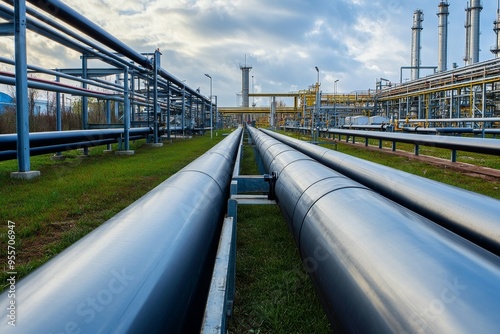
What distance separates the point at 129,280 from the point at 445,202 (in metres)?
1.45

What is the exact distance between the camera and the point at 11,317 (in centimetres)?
67

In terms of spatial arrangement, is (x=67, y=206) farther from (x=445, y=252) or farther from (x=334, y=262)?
(x=445, y=252)

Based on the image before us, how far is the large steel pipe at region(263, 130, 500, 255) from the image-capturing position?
135cm

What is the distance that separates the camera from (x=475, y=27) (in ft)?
71.6

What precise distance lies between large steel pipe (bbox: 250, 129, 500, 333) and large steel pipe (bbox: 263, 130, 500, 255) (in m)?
0.36

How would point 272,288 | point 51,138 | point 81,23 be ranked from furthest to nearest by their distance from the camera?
1. point 81,23
2. point 51,138
3. point 272,288

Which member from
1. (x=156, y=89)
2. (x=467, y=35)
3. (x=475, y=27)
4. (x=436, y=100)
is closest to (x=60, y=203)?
(x=156, y=89)

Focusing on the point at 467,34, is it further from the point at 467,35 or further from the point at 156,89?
the point at 156,89

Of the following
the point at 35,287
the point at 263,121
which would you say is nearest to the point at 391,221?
the point at 35,287

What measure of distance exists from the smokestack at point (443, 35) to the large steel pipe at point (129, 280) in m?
25.7

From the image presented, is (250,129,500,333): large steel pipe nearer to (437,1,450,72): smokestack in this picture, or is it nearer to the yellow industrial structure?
the yellow industrial structure

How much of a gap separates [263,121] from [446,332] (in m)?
50.8

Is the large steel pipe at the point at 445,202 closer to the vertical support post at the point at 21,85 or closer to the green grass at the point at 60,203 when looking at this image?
the green grass at the point at 60,203

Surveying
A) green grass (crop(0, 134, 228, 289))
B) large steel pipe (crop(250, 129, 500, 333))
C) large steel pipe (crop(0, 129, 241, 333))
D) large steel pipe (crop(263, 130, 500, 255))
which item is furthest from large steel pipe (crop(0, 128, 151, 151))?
large steel pipe (crop(250, 129, 500, 333))
